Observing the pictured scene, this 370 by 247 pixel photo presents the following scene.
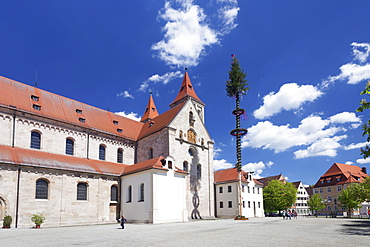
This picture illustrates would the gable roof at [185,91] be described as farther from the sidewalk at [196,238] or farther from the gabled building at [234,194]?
the sidewalk at [196,238]

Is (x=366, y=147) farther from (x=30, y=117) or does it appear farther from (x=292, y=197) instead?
(x=292, y=197)

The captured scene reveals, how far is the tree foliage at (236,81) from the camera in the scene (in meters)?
41.2

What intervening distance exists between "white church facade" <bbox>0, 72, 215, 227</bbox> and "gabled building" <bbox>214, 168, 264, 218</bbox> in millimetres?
9981

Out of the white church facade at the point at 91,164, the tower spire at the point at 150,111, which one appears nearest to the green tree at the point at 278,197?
the white church facade at the point at 91,164

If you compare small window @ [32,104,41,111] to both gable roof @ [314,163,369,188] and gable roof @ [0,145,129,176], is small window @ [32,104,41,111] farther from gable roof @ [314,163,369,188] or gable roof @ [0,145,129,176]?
gable roof @ [314,163,369,188]

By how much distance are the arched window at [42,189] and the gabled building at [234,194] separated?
3212 centimetres

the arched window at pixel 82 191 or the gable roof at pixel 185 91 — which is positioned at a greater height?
the gable roof at pixel 185 91

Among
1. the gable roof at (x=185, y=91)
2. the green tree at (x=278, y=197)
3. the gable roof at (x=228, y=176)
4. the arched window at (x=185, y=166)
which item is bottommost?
the green tree at (x=278, y=197)

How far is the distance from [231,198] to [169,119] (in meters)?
21.3

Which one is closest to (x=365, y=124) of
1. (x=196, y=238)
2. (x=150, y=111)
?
(x=196, y=238)

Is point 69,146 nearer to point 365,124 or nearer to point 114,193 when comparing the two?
point 114,193

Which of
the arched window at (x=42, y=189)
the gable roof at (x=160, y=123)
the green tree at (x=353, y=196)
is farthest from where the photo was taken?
the green tree at (x=353, y=196)

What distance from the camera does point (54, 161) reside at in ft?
98.4

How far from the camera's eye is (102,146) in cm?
3812
